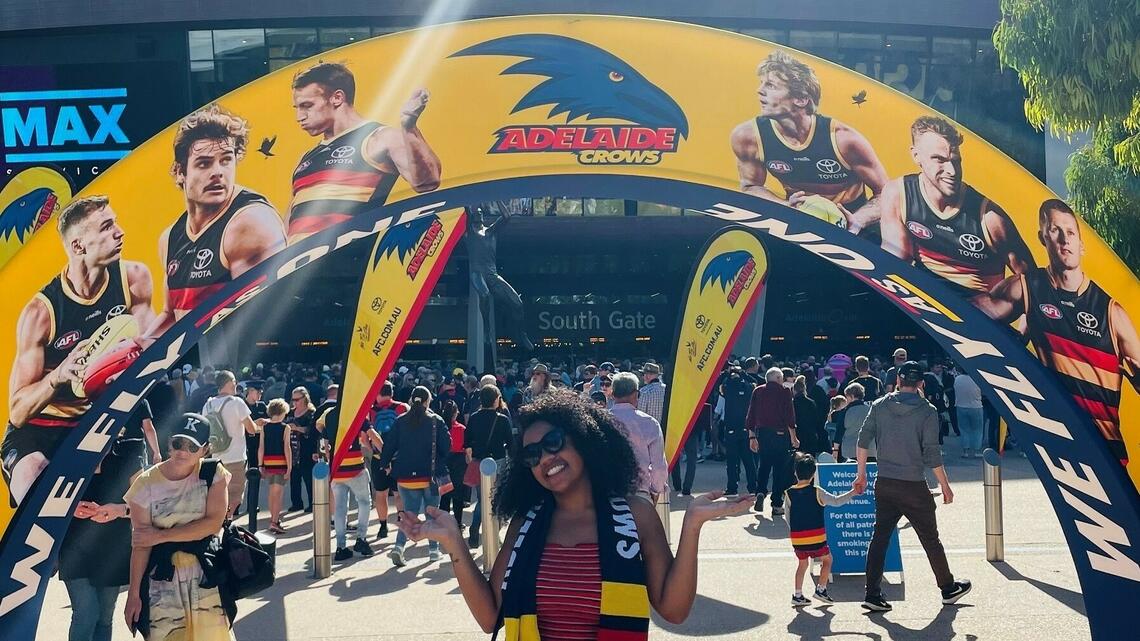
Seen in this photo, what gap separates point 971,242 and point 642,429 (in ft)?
10.1

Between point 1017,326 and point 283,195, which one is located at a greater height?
point 283,195

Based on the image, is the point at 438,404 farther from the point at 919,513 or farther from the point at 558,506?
the point at 558,506

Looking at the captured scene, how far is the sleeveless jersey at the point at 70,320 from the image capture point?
6590 millimetres

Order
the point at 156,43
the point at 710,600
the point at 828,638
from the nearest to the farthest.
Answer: the point at 828,638 < the point at 710,600 < the point at 156,43

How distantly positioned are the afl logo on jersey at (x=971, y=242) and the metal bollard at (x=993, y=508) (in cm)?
393

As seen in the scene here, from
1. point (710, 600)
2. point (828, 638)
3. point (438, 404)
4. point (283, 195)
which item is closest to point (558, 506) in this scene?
point (283, 195)

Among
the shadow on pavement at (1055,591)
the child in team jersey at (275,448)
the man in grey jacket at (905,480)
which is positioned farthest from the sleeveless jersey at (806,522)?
the child in team jersey at (275,448)

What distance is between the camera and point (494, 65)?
264 inches

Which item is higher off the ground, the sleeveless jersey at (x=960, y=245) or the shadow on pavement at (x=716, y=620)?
the sleeveless jersey at (x=960, y=245)

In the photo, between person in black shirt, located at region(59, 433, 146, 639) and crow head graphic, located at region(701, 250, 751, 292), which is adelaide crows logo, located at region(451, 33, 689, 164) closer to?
person in black shirt, located at region(59, 433, 146, 639)

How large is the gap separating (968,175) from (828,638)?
10.8ft

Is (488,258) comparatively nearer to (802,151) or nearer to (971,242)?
(802,151)

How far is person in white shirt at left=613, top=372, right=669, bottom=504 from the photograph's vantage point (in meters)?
8.80

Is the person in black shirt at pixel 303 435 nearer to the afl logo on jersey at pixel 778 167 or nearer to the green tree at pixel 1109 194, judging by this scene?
the afl logo on jersey at pixel 778 167
